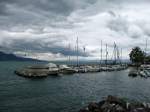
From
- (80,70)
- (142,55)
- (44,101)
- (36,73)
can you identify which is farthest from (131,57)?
(44,101)

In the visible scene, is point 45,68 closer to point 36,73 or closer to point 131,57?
point 36,73

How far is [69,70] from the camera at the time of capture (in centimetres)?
13562

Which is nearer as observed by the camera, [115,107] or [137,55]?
[115,107]

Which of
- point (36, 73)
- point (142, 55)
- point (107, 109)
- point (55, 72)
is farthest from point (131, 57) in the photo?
point (107, 109)

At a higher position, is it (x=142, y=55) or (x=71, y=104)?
(x=142, y=55)

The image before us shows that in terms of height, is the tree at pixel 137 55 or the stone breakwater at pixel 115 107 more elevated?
the tree at pixel 137 55

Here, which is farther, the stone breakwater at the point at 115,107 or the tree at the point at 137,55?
the tree at the point at 137,55

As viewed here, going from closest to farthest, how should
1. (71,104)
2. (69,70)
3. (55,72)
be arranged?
(71,104), (55,72), (69,70)

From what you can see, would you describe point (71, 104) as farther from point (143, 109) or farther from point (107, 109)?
point (143, 109)

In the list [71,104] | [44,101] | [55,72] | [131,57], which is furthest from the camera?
[131,57]

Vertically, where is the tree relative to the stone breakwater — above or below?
above

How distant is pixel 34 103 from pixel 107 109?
21.3m

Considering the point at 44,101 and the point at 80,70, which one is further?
the point at 80,70

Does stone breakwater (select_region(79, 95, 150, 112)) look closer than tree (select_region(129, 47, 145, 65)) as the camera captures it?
Yes
